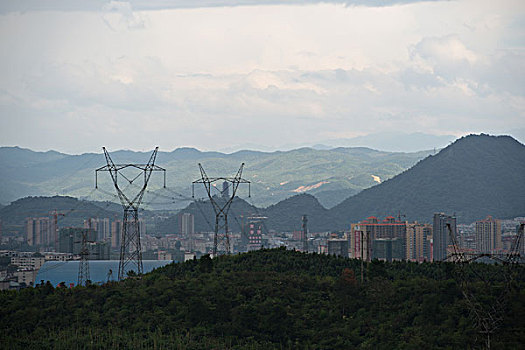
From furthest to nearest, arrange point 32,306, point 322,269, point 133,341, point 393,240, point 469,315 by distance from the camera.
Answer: point 393,240, point 322,269, point 32,306, point 133,341, point 469,315

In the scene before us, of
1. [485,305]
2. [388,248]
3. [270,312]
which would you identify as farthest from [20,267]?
[485,305]

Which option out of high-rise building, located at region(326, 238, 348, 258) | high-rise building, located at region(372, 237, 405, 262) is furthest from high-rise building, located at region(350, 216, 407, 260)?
Result: high-rise building, located at region(326, 238, 348, 258)

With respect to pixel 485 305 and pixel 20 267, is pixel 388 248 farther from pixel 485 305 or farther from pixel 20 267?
pixel 485 305

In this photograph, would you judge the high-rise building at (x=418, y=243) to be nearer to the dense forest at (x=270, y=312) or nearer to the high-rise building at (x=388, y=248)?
the high-rise building at (x=388, y=248)

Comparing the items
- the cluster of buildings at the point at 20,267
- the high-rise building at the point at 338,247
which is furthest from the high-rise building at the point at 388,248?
the cluster of buildings at the point at 20,267

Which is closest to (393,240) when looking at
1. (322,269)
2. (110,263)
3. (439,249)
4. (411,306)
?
(439,249)

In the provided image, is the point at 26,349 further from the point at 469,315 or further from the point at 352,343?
the point at 469,315
